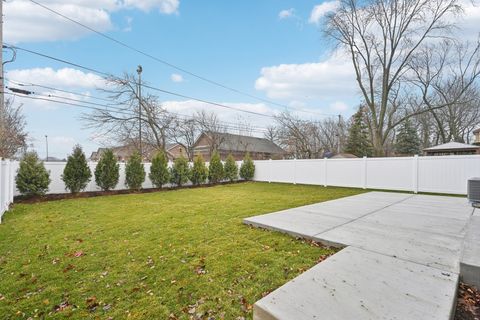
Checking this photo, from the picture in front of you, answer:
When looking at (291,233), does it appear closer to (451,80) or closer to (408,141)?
(451,80)

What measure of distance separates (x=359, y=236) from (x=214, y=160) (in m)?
10.8

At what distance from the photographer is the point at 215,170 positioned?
533 inches

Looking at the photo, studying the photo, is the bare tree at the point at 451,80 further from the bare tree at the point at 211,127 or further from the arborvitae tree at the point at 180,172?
the bare tree at the point at 211,127

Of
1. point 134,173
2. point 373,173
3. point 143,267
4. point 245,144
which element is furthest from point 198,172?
point 245,144

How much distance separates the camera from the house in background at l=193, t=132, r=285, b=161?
84.5ft

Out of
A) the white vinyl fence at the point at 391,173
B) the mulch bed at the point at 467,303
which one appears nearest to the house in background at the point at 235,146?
the white vinyl fence at the point at 391,173

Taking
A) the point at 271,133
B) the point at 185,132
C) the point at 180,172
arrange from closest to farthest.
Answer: the point at 180,172, the point at 185,132, the point at 271,133

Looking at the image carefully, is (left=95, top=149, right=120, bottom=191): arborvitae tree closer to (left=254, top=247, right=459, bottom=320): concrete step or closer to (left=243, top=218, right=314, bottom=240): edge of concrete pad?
(left=243, top=218, right=314, bottom=240): edge of concrete pad

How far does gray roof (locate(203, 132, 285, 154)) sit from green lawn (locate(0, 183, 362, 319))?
21757 mm

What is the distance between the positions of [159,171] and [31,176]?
4618 millimetres

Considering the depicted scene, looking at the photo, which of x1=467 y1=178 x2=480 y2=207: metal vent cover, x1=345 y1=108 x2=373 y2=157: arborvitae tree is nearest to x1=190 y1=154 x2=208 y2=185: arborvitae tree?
x1=467 y1=178 x2=480 y2=207: metal vent cover

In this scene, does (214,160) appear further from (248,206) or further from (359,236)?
(359,236)

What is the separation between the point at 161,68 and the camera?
43.5 feet

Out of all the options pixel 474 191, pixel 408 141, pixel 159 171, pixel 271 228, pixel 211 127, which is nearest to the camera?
pixel 271 228
